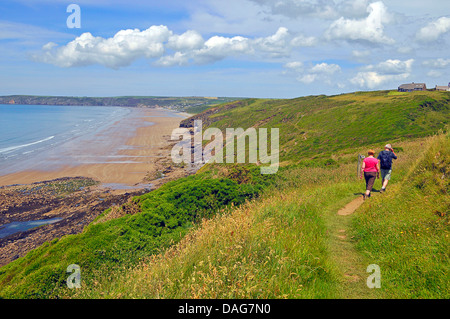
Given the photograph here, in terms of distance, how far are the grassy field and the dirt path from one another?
0.02 metres

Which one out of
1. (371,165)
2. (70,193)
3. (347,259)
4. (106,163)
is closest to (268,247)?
(347,259)

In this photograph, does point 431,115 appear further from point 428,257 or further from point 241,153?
point 428,257

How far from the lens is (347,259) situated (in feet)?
19.1

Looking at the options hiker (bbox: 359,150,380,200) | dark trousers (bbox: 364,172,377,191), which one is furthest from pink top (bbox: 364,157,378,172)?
dark trousers (bbox: 364,172,377,191)

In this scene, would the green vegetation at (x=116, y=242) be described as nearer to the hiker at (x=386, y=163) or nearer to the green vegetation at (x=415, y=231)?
the green vegetation at (x=415, y=231)

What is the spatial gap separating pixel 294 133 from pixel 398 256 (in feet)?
169

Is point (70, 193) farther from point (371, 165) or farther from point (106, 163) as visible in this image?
point (371, 165)

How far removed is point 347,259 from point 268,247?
6.32ft

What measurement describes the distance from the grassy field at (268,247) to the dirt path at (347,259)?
0.07 feet

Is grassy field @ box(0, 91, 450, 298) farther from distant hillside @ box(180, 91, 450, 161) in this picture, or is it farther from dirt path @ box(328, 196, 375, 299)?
distant hillside @ box(180, 91, 450, 161)

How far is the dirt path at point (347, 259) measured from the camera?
4609 millimetres

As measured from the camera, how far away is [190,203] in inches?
501

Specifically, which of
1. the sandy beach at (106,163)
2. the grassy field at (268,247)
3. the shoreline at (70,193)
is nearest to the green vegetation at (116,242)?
the grassy field at (268,247)
